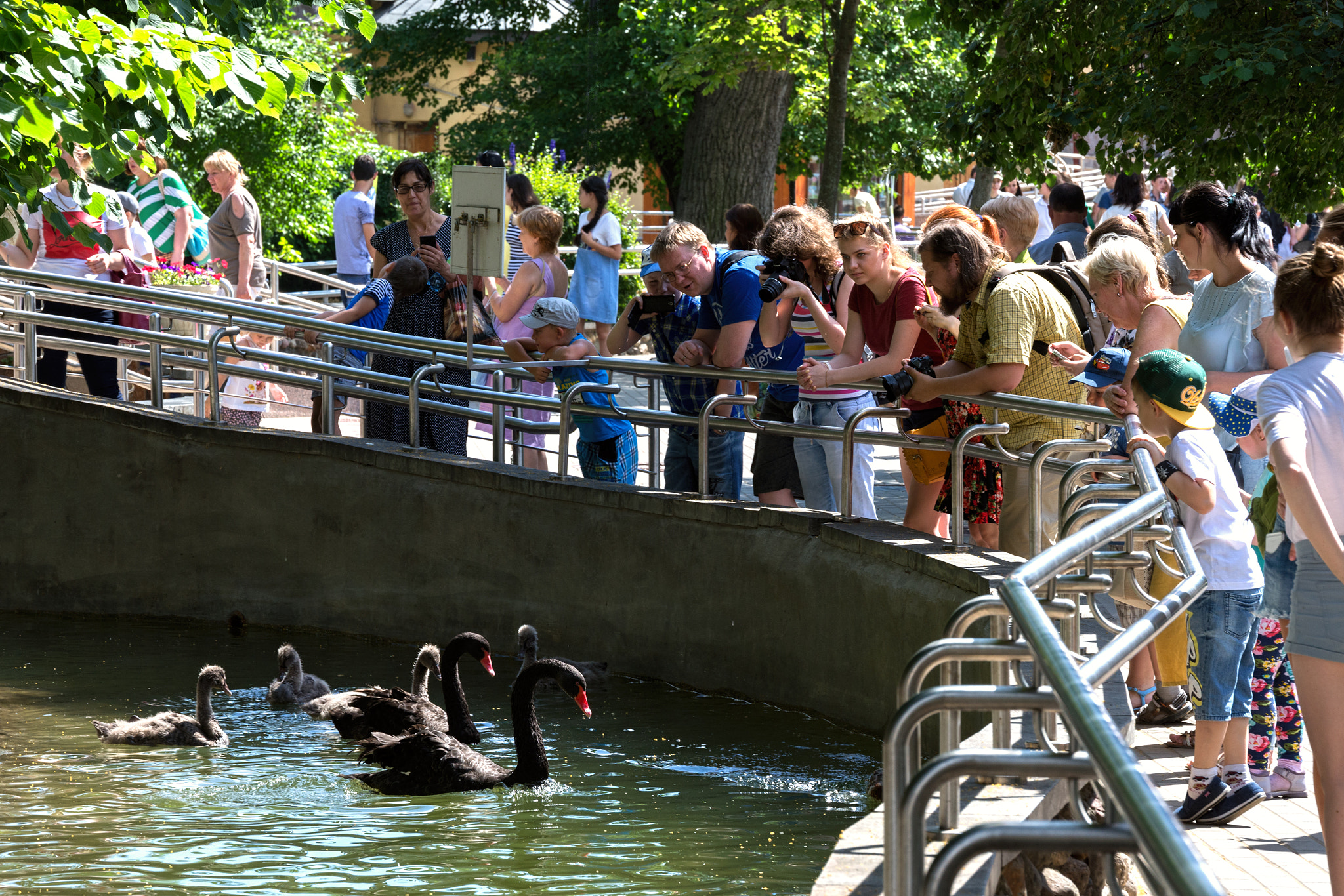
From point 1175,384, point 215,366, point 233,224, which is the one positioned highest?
point 233,224

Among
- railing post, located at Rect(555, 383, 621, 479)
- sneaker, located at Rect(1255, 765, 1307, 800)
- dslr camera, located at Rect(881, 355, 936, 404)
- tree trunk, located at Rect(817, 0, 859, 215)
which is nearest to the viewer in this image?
sneaker, located at Rect(1255, 765, 1307, 800)

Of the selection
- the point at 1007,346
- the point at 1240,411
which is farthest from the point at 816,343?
the point at 1240,411

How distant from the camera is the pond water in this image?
21.3 ft

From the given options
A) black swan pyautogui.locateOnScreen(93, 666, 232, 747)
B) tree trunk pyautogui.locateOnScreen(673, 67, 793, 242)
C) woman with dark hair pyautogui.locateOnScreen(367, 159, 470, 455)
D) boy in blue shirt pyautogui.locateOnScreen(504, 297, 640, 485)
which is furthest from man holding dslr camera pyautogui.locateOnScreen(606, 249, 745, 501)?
tree trunk pyautogui.locateOnScreen(673, 67, 793, 242)

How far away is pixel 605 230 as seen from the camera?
508 inches

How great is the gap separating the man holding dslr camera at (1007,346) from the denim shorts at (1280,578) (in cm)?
195

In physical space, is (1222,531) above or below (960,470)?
below

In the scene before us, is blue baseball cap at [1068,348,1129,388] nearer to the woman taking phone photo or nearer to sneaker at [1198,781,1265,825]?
the woman taking phone photo

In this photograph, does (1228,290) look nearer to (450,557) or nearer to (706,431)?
(706,431)

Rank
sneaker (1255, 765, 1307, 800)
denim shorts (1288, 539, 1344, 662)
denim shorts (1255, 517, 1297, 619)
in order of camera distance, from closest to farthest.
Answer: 1. denim shorts (1288, 539, 1344, 662)
2. denim shorts (1255, 517, 1297, 619)
3. sneaker (1255, 765, 1307, 800)

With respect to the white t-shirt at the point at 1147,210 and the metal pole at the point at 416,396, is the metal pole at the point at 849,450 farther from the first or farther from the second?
the white t-shirt at the point at 1147,210

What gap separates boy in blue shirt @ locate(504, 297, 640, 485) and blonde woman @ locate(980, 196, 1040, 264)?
7.87ft

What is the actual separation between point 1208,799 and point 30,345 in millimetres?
9512

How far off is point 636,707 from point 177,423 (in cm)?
433
